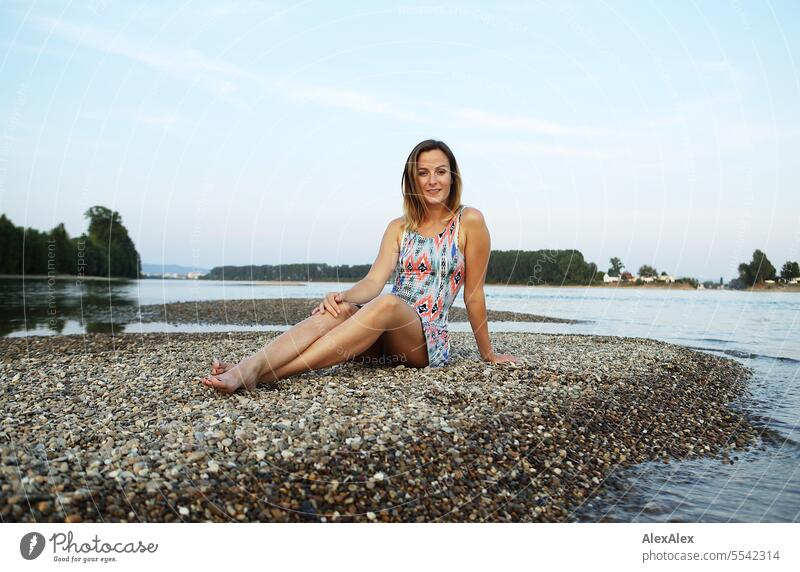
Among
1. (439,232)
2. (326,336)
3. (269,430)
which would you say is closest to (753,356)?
(439,232)

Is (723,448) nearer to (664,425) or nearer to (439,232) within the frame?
(664,425)

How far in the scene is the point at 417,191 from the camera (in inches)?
233

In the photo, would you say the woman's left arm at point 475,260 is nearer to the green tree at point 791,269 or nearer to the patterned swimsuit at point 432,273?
the patterned swimsuit at point 432,273

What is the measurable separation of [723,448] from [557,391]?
1.60 meters

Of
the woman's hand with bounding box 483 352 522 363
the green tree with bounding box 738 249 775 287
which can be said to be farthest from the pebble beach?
the green tree with bounding box 738 249 775 287

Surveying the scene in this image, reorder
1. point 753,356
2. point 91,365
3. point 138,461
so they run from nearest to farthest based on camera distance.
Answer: point 138,461 → point 91,365 → point 753,356

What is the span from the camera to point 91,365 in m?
7.35

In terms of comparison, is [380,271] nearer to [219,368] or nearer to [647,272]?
[219,368]

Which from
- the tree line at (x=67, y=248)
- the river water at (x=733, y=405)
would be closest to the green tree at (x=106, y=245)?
the tree line at (x=67, y=248)

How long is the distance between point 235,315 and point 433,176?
55.4ft

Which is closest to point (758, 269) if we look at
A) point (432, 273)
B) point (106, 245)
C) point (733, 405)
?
point (733, 405)

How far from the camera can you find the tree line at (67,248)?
37.2m

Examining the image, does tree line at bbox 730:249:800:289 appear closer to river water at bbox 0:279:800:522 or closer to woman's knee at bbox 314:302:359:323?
river water at bbox 0:279:800:522

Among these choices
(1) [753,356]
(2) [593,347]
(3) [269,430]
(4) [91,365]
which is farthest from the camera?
(1) [753,356]
